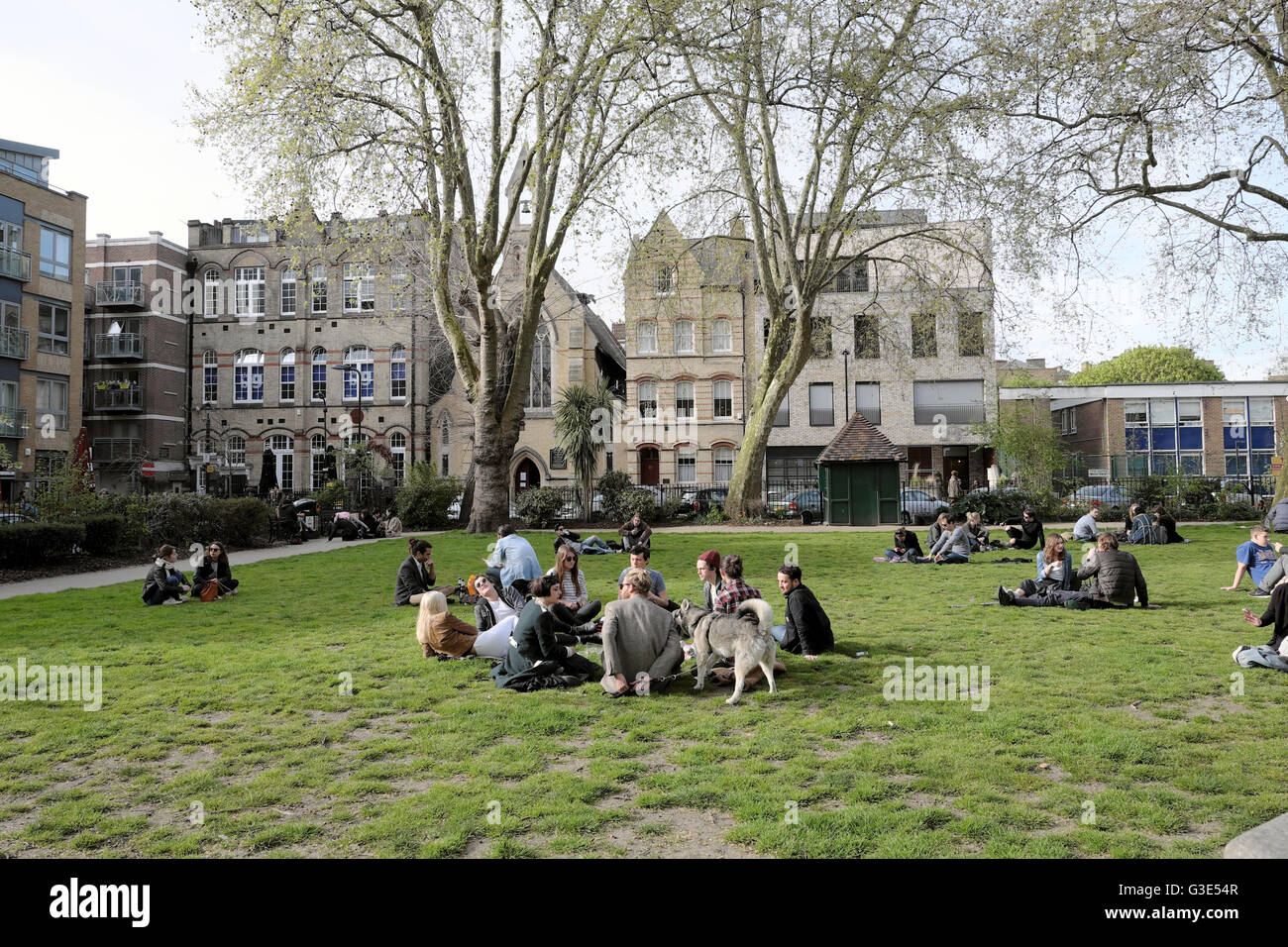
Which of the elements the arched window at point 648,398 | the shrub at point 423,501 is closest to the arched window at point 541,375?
the arched window at point 648,398

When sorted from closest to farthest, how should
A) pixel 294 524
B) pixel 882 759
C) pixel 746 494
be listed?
pixel 882 759
pixel 294 524
pixel 746 494

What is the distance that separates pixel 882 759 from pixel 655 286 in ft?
90.5

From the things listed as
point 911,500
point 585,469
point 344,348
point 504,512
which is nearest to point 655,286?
point 585,469

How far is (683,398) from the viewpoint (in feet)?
154

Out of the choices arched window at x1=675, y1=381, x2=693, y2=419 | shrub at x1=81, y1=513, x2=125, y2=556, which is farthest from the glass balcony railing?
arched window at x1=675, y1=381, x2=693, y2=419

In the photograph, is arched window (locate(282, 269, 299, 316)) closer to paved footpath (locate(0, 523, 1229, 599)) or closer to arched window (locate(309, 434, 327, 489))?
arched window (locate(309, 434, 327, 489))

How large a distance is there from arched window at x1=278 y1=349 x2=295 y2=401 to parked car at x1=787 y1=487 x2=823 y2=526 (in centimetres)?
3130

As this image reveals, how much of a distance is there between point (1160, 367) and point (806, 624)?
76.4m

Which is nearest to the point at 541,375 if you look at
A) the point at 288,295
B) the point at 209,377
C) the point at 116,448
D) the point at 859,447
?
the point at 288,295

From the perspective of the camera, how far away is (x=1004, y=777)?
5391 mm

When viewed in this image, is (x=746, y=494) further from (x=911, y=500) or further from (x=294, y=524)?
(x=294, y=524)

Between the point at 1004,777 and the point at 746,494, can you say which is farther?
the point at 746,494

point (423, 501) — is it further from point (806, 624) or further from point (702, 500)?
point (806, 624)

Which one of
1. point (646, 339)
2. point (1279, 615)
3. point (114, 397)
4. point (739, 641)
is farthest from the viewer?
point (114, 397)
